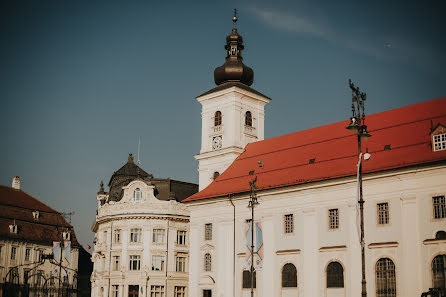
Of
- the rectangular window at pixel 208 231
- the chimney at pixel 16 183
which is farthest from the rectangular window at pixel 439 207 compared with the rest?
the chimney at pixel 16 183

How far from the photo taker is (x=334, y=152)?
47.8m

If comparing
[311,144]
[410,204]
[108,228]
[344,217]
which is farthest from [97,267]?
[410,204]

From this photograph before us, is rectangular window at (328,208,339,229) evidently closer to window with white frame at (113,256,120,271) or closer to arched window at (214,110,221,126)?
arched window at (214,110,221,126)

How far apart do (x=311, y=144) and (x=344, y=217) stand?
988 cm

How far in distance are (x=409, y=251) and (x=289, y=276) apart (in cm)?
1049

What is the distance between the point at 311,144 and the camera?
51.6 meters

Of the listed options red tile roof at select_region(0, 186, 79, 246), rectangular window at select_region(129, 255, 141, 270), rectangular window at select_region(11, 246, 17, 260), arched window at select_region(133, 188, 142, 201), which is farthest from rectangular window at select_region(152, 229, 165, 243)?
rectangular window at select_region(11, 246, 17, 260)

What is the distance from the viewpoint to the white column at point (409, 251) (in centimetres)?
3862

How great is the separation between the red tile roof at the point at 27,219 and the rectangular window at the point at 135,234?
1306 cm

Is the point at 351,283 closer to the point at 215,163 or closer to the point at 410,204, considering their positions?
the point at 410,204

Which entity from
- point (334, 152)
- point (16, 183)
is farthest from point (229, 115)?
point (16, 183)

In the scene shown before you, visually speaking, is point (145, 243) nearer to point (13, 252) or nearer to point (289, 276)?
point (13, 252)

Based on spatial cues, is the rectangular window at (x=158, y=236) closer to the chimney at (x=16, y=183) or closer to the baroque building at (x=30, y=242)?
the baroque building at (x=30, y=242)

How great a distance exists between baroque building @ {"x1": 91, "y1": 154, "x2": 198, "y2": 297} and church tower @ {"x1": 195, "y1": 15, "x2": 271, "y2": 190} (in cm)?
802
